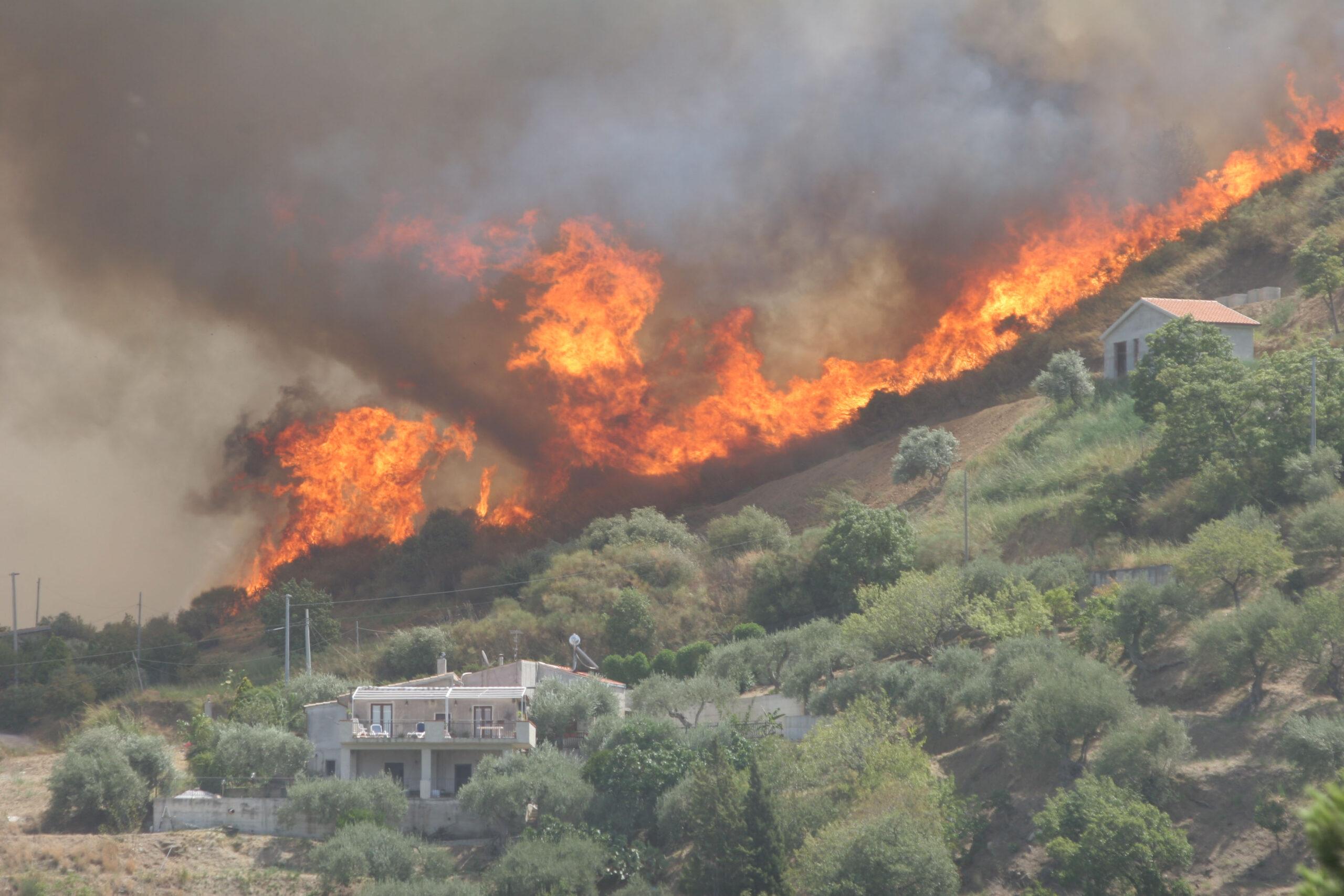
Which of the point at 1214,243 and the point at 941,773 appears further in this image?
the point at 1214,243

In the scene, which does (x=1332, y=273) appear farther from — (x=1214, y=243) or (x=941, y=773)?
(x=941, y=773)

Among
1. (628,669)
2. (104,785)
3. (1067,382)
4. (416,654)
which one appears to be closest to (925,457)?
(1067,382)

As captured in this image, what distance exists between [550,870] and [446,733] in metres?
9.94

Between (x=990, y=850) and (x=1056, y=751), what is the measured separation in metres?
3.37

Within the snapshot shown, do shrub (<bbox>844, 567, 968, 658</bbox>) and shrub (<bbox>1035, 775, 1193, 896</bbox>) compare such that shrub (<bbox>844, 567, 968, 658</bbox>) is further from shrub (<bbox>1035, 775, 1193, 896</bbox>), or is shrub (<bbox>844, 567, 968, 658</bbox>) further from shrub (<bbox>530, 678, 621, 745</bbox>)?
shrub (<bbox>1035, 775, 1193, 896</bbox>)

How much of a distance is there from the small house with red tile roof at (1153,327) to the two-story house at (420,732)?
31032 millimetres

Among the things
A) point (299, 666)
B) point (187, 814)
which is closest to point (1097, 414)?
point (299, 666)

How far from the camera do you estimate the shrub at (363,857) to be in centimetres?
4050

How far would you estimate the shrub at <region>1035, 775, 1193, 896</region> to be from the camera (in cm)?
3319

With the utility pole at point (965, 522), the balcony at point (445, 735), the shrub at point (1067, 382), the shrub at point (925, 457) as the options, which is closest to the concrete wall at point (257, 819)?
the balcony at point (445, 735)

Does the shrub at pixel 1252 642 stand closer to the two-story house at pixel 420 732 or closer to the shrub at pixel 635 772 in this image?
the shrub at pixel 635 772

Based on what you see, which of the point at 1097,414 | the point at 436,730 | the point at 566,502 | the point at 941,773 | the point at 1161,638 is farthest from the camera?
the point at 566,502

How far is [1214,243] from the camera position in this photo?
79312 mm

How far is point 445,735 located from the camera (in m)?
47.8
